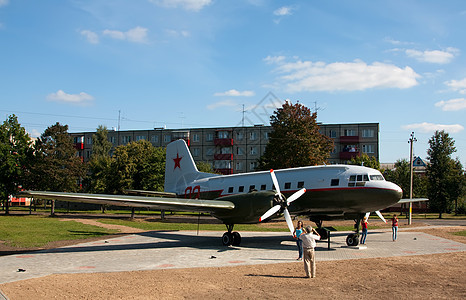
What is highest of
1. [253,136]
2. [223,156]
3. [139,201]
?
[253,136]

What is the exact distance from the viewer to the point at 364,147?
72938 mm

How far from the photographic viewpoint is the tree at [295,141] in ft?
145

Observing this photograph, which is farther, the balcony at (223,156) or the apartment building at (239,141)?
the balcony at (223,156)

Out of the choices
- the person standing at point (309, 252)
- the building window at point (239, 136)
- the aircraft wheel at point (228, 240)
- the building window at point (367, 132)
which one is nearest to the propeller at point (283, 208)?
the aircraft wheel at point (228, 240)

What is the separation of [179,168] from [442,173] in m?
43.2

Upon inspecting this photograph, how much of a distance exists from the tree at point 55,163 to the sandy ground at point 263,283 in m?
38.7

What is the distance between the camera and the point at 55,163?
4875cm

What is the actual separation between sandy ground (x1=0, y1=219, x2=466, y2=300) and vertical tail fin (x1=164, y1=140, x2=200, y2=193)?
51.4 feet

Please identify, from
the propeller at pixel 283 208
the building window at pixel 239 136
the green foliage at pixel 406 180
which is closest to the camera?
the propeller at pixel 283 208

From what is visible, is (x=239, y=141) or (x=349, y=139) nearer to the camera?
(x=349, y=139)

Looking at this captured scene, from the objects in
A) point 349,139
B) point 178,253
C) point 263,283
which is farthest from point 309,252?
point 349,139

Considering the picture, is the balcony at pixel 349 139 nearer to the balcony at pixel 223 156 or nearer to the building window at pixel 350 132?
the building window at pixel 350 132

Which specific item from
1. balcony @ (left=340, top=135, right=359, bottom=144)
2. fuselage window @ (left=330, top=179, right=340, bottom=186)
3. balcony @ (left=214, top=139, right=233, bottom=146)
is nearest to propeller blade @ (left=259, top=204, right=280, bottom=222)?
fuselage window @ (left=330, top=179, right=340, bottom=186)

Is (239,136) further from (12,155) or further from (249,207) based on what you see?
(249,207)
